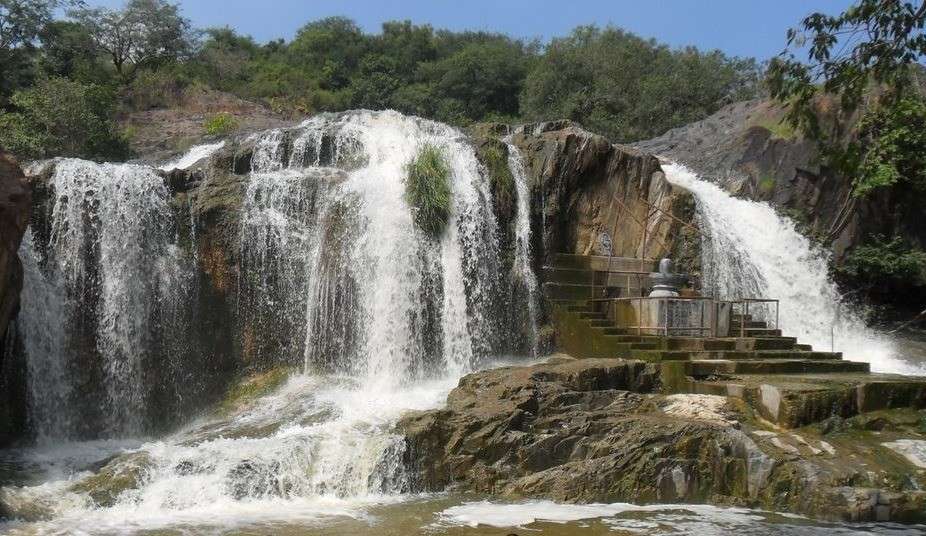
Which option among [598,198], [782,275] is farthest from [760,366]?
[782,275]

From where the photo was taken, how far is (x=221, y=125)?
1125 inches

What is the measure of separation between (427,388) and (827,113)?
15.4 meters

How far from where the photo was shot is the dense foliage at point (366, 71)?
104 feet

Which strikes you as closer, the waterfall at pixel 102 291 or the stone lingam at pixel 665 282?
the waterfall at pixel 102 291

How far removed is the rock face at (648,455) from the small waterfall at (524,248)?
4350 millimetres

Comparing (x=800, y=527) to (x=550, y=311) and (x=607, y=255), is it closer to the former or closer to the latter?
(x=550, y=311)

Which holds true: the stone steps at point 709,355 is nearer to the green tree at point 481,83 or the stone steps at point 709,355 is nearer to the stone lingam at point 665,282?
the stone lingam at point 665,282

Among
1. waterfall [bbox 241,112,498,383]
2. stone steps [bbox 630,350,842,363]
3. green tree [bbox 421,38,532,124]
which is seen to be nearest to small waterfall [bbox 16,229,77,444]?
waterfall [bbox 241,112,498,383]

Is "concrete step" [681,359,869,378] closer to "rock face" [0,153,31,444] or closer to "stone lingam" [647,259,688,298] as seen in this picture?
"stone lingam" [647,259,688,298]

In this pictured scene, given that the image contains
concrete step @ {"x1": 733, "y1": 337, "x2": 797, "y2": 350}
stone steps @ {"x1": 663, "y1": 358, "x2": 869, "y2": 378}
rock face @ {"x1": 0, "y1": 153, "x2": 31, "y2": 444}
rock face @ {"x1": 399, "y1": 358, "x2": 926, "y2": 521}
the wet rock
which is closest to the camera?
rock face @ {"x1": 399, "y1": 358, "x2": 926, "y2": 521}

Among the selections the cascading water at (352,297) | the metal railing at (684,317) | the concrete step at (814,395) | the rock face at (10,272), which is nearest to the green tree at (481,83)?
the cascading water at (352,297)

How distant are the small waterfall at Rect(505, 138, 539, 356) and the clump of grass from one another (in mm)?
1538

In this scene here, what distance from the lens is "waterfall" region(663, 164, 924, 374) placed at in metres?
20.0

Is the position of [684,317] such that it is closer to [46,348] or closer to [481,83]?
[46,348]
